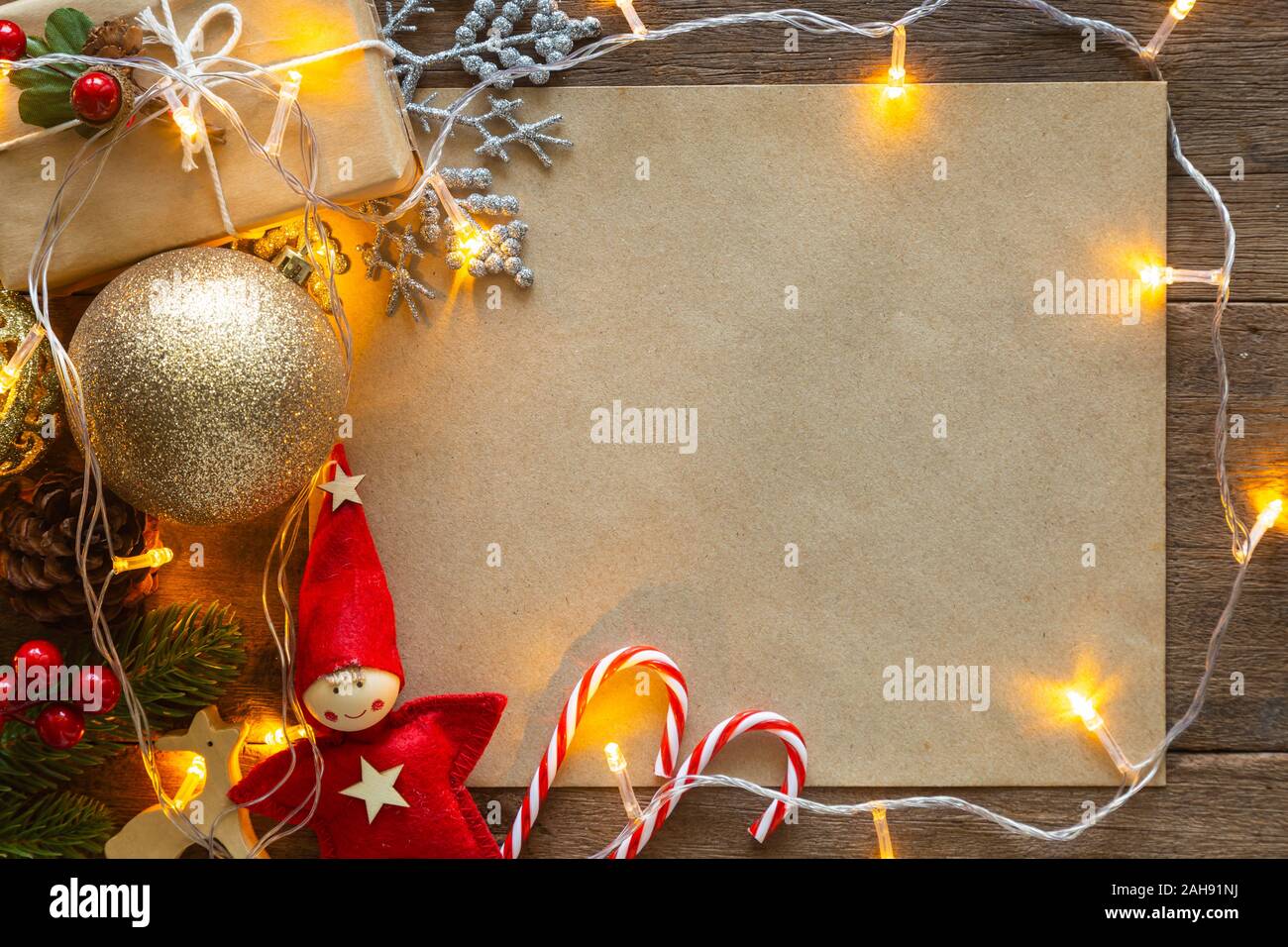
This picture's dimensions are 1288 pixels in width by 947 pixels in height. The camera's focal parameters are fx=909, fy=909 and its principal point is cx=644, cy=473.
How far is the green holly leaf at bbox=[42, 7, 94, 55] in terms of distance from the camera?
1.11m

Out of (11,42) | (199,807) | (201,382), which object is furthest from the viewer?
(199,807)

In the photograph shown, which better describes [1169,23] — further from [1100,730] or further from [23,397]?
[23,397]

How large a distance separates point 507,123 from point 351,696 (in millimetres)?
798

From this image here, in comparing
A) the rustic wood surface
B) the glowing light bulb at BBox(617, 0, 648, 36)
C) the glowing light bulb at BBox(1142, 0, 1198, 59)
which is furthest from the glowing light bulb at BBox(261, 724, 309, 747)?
the glowing light bulb at BBox(1142, 0, 1198, 59)

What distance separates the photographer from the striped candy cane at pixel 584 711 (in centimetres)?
122

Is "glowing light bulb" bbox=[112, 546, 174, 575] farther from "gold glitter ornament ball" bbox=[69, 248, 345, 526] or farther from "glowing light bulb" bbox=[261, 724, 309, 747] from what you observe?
Result: "glowing light bulb" bbox=[261, 724, 309, 747]

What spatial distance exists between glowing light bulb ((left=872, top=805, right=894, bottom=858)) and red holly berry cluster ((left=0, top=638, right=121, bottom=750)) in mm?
1014

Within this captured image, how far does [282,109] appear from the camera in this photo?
1143 mm

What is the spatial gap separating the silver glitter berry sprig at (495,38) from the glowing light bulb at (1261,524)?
115 cm

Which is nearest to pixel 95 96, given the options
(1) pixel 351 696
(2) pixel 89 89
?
(2) pixel 89 89

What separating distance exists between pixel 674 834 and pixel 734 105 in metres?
1.01

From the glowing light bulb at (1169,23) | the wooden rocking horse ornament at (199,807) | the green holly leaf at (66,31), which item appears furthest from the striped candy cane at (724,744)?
the green holly leaf at (66,31)

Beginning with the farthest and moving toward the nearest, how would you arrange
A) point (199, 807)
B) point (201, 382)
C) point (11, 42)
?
point (199, 807), point (11, 42), point (201, 382)
